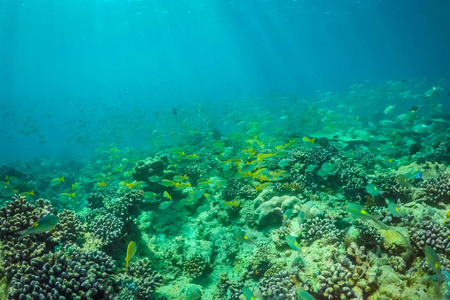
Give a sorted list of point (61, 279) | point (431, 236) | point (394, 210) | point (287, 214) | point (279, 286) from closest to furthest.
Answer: point (61, 279), point (279, 286), point (431, 236), point (394, 210), point (287, 214)

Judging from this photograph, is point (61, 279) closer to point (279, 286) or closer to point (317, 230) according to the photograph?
point (279, 286)

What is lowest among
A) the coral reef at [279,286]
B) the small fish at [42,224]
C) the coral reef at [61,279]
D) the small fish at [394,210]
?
the small fish at [394,210]

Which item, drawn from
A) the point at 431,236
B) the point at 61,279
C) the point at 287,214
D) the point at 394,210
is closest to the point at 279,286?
the point at 287,214

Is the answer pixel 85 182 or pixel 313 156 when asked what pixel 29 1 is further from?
pixel 313 156

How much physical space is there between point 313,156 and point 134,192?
6.79 metres

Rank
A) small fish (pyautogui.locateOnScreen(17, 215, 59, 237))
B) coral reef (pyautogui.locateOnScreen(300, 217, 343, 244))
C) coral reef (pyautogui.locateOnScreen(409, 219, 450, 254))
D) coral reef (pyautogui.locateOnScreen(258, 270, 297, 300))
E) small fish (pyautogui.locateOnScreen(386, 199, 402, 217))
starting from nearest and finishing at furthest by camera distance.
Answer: small fish (pyautogui.locateOnScreen(17, 215, 59, 237))
coral reef (pyautogui.locateOnScreen(258, 270, 297, 300))
coral reef (pyautogui.locateOnScreen(409, 219, 450, 254))
coral reef (pyautogui.locateOnScreen(300, 217, 343, 244))
small fish (pyautogui.locateOnScreen(386, 199, 402, 217))

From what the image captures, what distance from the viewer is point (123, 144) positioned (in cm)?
3806

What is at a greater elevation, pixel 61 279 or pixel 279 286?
pixel 61 279

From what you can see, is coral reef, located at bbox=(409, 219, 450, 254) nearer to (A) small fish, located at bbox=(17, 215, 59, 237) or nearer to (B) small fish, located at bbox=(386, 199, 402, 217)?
(B) small fish, located at bbox=(386, 199, 402, 217)

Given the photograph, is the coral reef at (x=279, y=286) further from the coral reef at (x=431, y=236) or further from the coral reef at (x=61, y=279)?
the coral reef at (x=61, y=279)

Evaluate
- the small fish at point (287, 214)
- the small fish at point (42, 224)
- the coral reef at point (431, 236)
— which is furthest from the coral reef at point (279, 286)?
the small fish at point (42, 224)

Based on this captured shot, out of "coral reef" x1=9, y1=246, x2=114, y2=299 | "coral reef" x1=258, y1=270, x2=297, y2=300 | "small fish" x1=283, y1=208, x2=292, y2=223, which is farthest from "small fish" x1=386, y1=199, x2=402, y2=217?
"coral reef" x1=9, y1=246, x2=114, y2=299

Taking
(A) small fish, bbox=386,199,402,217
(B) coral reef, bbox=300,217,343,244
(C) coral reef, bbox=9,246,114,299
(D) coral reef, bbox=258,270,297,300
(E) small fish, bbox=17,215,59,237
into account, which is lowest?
(A) small fish, bbox=386,199,402,217

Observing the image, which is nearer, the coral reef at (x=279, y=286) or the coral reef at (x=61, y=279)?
the coral reef at (x=61, y=279)
